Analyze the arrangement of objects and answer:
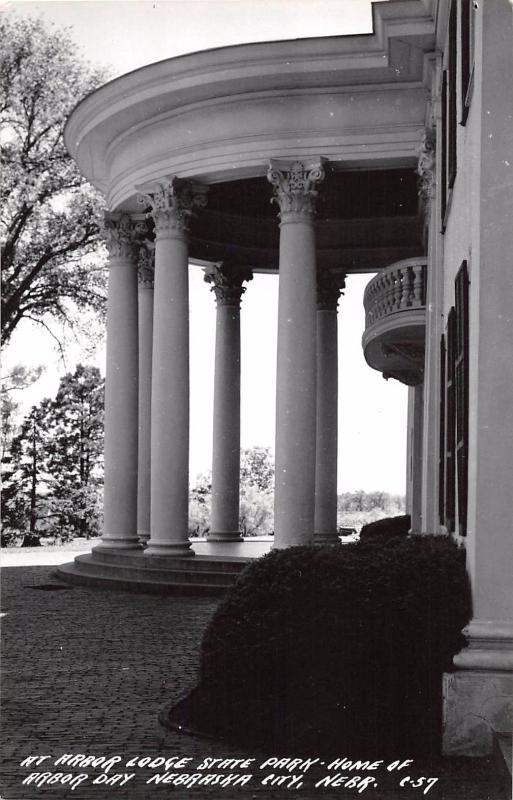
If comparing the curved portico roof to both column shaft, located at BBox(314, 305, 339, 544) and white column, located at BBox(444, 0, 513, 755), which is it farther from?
white column, located at BBox(444, 0, 513, 755)

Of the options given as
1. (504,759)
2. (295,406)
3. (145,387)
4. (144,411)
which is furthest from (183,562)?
(504,759)

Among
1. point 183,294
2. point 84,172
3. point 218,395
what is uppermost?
point 84,172

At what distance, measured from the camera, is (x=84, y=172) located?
115ft

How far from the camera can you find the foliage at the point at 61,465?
62312mm

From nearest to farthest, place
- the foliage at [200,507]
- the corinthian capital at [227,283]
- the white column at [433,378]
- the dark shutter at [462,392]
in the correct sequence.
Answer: the dark shutter at [462,392], the white column at [433,378], the corinthian capital at [227,283], the foliage at [200,507]

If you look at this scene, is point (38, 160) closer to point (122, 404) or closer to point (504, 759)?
point (122, 404)

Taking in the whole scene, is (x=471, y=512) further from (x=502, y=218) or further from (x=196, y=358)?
(x=196, y=358)

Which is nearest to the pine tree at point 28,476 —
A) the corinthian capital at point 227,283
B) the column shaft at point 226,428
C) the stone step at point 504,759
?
the column shaft at point 226,428

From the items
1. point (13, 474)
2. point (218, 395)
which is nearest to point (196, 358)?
point (13, 474)

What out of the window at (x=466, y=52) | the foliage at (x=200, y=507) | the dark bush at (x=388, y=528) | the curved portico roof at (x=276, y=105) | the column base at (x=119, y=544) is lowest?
the foliage at (x=200, y=507)

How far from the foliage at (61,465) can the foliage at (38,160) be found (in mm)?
13424

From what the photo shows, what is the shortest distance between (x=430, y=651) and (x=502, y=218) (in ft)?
15.6

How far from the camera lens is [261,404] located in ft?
220

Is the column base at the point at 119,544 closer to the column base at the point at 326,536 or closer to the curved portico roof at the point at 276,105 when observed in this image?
the column base at the point at 326,536
